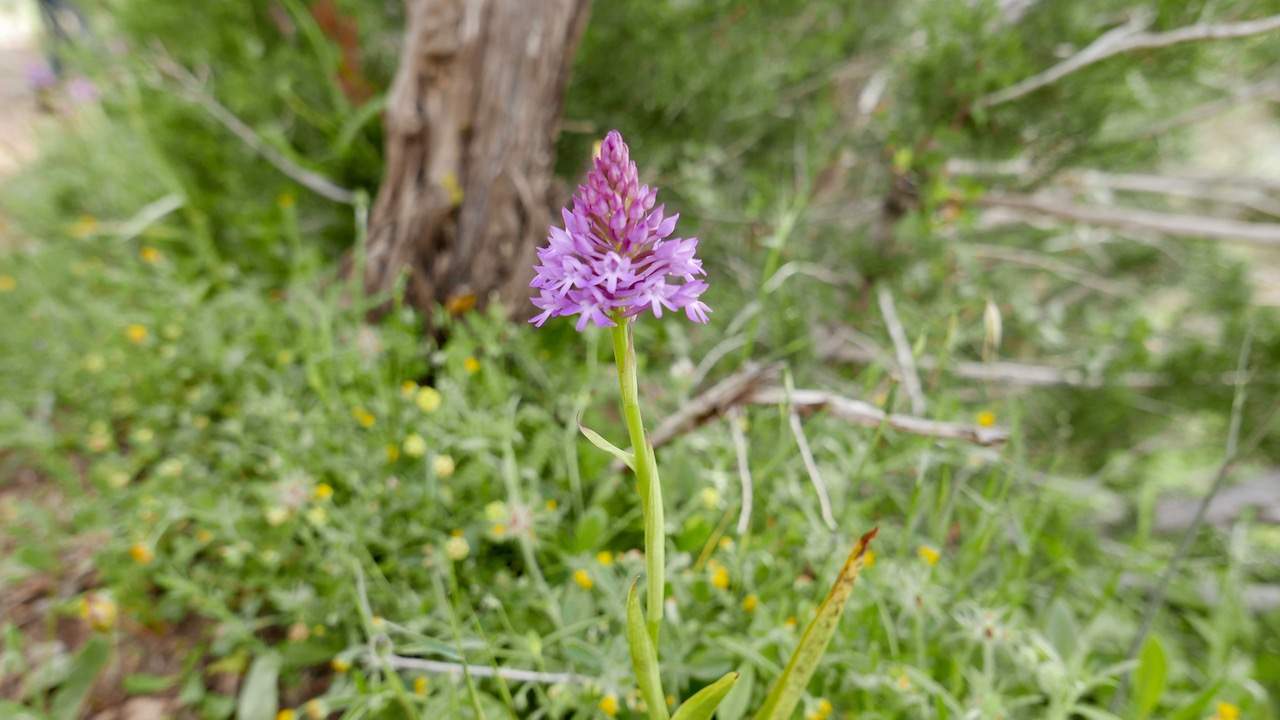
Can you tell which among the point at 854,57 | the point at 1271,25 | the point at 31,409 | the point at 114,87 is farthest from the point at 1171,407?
the point at 114,87

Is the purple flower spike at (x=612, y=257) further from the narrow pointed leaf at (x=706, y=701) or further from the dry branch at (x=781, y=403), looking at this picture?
the dry branch at (x=781, y=403)

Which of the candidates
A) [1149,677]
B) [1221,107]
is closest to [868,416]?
[1149,677]

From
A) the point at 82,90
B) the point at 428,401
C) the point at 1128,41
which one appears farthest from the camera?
the point at 82,90

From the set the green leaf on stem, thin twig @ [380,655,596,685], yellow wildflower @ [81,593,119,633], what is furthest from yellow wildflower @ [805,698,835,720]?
yellow wildflower @ [81,593,119,633]

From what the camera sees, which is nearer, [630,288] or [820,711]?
[630,288]

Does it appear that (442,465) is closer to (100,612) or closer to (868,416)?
(100,612)

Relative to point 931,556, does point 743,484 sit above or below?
above

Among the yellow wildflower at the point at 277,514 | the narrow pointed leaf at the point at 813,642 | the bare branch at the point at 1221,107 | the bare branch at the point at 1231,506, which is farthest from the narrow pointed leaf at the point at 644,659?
A: the bare branch at the point at 1221,107

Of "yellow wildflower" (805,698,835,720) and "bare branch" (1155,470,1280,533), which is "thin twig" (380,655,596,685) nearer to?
"yellow wildflower" (805,698,835,720)

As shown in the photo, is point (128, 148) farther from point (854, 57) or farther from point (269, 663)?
point (854, 57)
